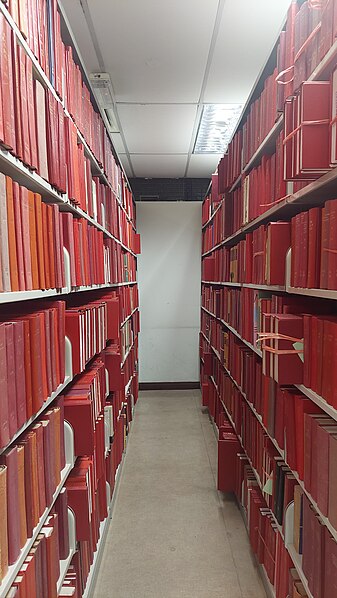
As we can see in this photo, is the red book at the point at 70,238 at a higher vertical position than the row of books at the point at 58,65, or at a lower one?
lower

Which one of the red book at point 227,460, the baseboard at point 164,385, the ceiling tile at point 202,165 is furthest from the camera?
the baseboard at point 164,385

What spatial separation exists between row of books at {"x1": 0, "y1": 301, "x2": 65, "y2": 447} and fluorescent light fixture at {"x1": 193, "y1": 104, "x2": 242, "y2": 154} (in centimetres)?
251

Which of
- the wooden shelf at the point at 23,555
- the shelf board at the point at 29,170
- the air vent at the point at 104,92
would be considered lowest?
the wooden shelf at the point at 23,555

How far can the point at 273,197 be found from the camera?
177 centimetres

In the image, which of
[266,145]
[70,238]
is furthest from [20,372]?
[266,145]

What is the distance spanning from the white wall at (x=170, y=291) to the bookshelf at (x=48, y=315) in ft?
10.3

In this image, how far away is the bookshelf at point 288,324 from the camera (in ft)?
3.79

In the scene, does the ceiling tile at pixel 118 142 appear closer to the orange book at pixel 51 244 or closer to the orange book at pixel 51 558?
the orange book at pixel 51 244

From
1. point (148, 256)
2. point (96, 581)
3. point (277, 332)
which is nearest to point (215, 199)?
point (148, 256)

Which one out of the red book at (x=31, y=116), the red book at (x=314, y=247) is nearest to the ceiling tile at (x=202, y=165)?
the red book at (x=314, y=247)

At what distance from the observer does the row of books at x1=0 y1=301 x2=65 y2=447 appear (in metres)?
0.94

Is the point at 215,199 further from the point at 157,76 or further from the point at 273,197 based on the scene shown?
the point at 273,197

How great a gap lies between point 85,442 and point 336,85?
4.72 feet

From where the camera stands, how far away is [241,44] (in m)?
2.32
